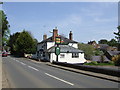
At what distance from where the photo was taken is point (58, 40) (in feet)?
124

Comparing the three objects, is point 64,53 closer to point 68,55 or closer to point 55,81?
point 68,55

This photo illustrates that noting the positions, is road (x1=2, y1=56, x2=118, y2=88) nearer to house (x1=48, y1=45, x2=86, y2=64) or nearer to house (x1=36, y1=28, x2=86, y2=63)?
house (x1=36, y1=28, x2=86, y2=63)

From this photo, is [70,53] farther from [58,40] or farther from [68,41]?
[58,40]

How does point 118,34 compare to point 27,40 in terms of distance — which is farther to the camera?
point 27,40

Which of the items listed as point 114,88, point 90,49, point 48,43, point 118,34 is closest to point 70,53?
point 48,43

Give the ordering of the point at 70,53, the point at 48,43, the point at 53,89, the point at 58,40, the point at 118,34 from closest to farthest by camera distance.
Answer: the point at 53,89 < the point at 58,40 < the point at 118,34 < the point at 70,53 < the point at 48,43

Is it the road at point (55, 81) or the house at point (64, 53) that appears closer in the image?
the road at point (55, 81)

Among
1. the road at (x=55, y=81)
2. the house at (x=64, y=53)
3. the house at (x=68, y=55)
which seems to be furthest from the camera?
the house at (x=68, y=55)

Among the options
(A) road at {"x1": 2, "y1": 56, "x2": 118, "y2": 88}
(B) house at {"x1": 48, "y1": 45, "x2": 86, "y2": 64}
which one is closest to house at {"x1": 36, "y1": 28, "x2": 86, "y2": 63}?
(B) house at {"x1": 48, "y1": 45, "x2": 86, "y2": 64}

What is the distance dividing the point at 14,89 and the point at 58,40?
2648 centimetres

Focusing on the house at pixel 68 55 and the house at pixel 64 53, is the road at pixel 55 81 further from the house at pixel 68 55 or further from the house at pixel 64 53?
the house at pixel 68 55

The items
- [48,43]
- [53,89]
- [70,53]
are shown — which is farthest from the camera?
[48,43]

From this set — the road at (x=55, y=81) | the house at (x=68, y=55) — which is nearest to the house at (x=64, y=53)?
the house at (x=68, y=55)

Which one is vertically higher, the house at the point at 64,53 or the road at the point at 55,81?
the house at the point at 64,53
